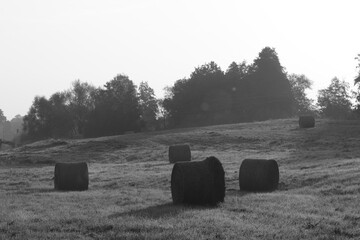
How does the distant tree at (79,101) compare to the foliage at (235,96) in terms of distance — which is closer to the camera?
the foliage at (235,96)

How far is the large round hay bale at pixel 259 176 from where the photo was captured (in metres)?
20.5

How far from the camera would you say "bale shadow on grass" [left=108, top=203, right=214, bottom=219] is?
13.3m

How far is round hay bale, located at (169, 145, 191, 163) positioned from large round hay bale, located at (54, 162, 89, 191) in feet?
47.8

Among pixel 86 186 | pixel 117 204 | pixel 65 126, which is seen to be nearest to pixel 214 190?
pixel 117 204

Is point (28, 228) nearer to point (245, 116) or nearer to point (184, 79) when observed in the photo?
point (245, 116)

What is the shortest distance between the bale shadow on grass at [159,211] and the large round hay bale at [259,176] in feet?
18.7

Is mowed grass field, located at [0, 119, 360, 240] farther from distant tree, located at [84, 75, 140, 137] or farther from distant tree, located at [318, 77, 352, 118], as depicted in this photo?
distant tree, located at [318, 77, 352, 118]

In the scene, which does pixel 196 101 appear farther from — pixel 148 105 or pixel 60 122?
pixel 60 122

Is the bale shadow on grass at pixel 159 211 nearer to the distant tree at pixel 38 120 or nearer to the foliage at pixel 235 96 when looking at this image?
the foliage at pixel 235 96

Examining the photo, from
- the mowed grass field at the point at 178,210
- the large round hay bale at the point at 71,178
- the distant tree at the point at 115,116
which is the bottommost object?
the mowed grass field at the point at 178,210

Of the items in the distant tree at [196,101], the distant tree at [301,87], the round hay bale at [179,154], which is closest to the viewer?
the round hay bale at [179,154]

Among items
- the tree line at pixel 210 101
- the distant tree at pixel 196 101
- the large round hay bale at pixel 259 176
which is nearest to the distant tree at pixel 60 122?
the tree line at pixel 210 101

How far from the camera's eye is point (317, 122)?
65.5m

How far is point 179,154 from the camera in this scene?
37.8 m
